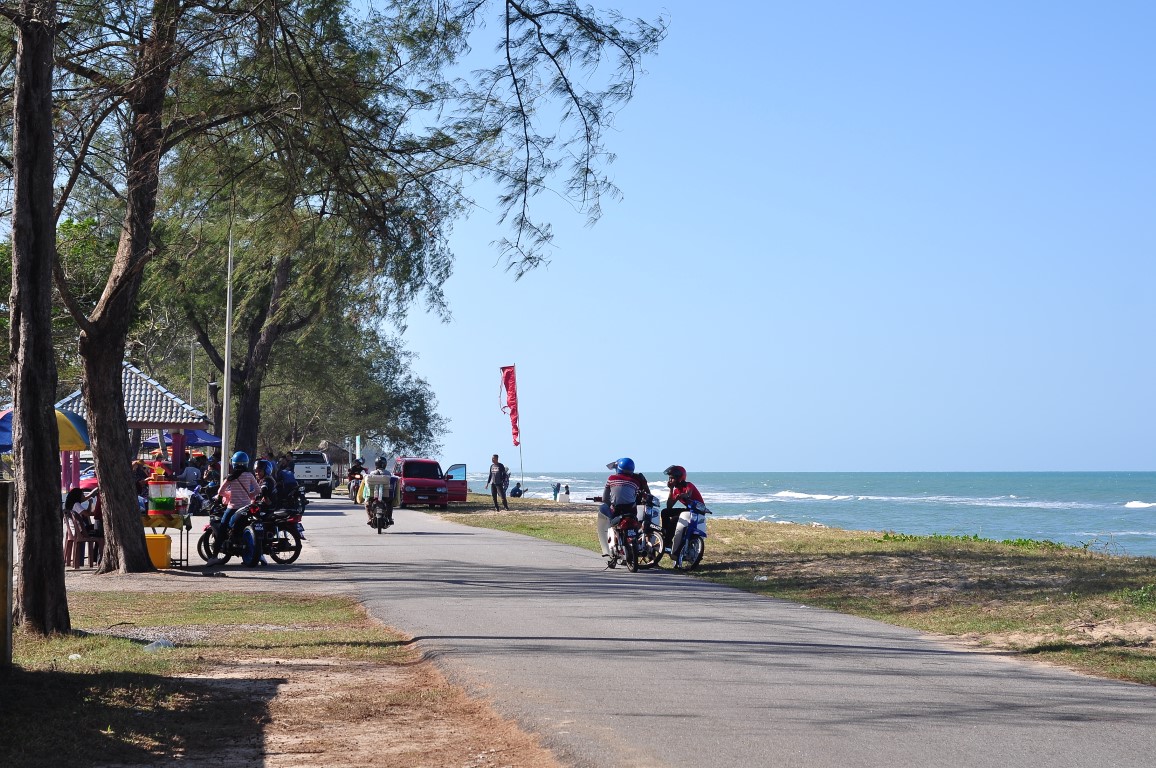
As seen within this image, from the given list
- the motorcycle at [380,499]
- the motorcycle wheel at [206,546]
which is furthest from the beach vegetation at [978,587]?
the motorcycle wheel at [206,546]

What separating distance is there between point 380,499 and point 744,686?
2057 centimetres

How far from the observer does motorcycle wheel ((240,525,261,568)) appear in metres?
20.0

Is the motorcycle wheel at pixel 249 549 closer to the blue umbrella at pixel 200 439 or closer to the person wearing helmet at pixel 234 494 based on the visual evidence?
the person wearing helmet at pixel 234 494

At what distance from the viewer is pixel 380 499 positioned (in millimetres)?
28672

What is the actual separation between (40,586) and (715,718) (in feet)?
21.7

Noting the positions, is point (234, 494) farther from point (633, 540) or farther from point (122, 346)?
point (633, 540)

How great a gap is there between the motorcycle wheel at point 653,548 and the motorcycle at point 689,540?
25 cm

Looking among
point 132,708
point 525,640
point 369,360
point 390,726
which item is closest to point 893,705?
point 390,726

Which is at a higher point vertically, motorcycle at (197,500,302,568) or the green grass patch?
motorcycle at (197,500,302,568)

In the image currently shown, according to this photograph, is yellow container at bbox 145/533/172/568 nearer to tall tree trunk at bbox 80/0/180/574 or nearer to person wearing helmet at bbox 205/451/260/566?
tall tree trunk at bbox 80/0/180/574

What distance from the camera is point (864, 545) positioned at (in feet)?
76.4

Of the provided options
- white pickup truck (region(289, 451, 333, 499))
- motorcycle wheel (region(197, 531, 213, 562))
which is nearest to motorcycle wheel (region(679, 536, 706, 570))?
motorcycle wheel (region(197, 531, 213, 562))

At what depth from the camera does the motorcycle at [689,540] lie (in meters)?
19.1

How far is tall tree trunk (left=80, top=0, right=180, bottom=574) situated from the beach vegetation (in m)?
7.90
